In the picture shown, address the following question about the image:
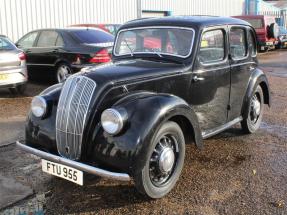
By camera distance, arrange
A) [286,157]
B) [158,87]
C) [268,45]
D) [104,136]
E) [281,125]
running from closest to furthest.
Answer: [104,136] → [158,87] → [286,157] → [281,125] → [268,45]

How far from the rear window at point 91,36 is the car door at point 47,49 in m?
0.47

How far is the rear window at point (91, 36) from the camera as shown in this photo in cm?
950

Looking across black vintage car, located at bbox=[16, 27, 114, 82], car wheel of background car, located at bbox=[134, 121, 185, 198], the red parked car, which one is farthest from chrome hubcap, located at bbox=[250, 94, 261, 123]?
the red parked car

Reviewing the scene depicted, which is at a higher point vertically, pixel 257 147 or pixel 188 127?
pixel 188 127

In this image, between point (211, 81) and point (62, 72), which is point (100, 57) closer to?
point (62, 72)

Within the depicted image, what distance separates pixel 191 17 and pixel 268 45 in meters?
17.2

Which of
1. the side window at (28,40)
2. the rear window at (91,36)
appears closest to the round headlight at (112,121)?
the rear window at (91,36)

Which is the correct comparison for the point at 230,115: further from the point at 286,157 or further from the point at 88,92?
the point at 88,92

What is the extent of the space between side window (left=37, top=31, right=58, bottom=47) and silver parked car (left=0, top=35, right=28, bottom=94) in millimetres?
1318

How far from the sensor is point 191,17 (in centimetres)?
520

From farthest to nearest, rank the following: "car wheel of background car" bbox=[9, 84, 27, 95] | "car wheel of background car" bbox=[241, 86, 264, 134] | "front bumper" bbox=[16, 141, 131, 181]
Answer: "car wheel of background car" bbox=[9, 84, 27, 95] < "car wheel of background car" bbox=[241, 86, 264, 134] < "front bumper" bbox=[16, 141, 131, 181]

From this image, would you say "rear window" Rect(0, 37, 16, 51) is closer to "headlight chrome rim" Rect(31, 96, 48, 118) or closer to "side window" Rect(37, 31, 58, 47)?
"side window" Rect(37, 31, 58, 47)

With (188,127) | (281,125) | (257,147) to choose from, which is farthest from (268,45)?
(188,127)

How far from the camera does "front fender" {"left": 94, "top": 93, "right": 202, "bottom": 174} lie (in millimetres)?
3549
